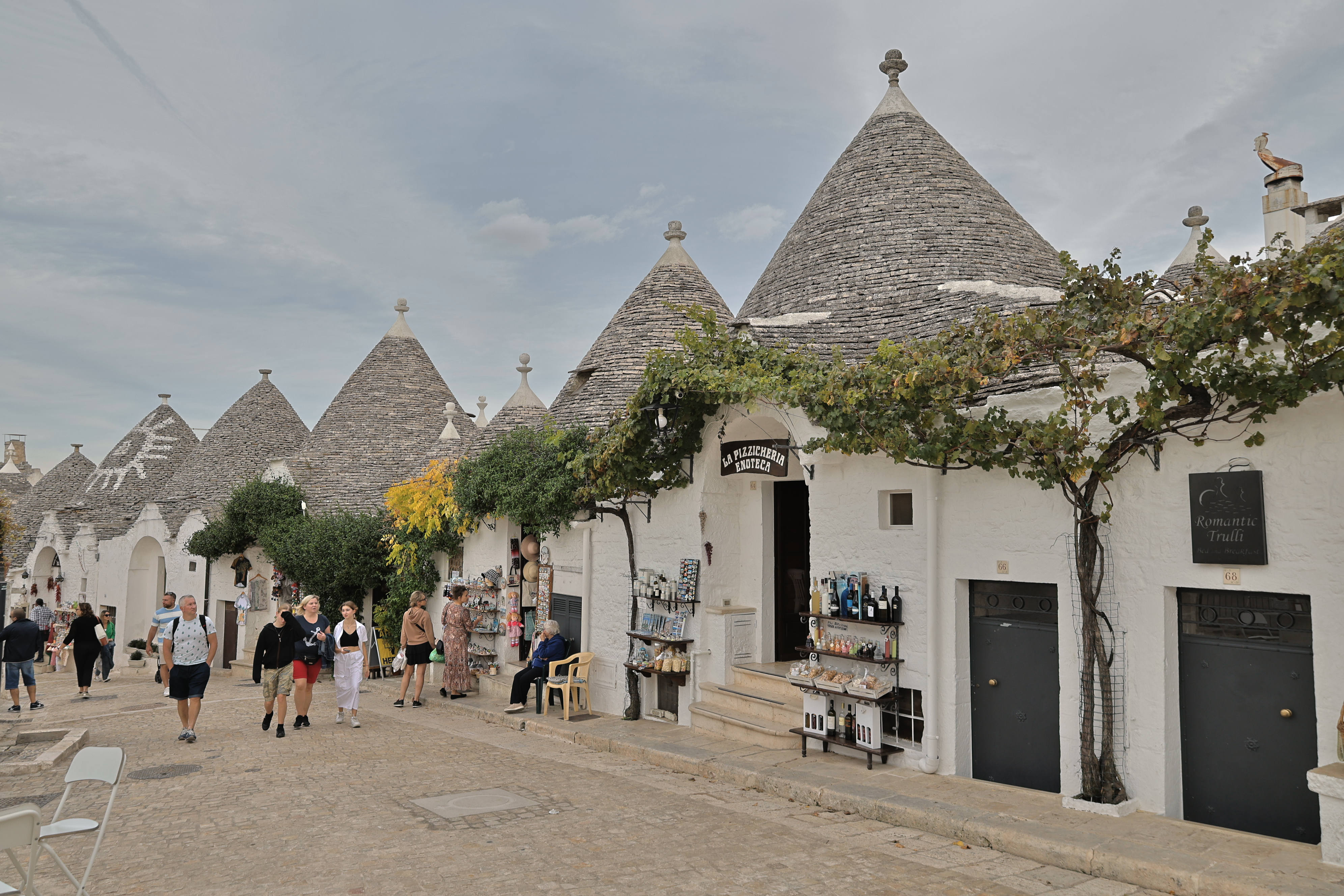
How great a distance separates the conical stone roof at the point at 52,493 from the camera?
33969mm

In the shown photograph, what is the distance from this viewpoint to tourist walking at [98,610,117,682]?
1972 centimetres

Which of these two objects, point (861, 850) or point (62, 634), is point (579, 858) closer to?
point (861, 850)

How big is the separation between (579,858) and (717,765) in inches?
118

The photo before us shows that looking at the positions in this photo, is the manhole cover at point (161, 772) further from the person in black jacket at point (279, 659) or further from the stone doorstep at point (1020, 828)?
the stone doorstep at point (1020, 828)

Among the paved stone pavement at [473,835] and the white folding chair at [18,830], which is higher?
the white folding chair at [18,830]

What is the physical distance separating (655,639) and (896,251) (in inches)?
229

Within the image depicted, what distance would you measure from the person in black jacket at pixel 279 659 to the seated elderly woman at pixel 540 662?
2953mm

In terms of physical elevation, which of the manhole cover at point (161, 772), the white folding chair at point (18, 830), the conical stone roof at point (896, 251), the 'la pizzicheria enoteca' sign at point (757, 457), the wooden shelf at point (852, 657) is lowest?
the manhole cover at point (161, 772)

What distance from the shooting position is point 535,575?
14.5 meters

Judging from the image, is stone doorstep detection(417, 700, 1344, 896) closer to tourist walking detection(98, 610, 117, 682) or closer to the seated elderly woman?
the seated elderly woman

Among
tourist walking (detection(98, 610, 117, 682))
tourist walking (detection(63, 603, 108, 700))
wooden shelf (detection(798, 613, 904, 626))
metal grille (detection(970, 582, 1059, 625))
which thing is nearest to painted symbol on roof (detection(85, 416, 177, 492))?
tourist walking (detection(98, 610, 117, 682))

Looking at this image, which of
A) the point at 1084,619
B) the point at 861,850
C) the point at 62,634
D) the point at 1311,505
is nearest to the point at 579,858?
the point at 861,850

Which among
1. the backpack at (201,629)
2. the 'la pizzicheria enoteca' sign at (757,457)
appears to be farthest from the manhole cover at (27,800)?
the 'la pizzicheria enoteca' sign at (757,457)

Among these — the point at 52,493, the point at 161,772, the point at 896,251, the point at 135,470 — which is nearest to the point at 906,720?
the point at 896,251
